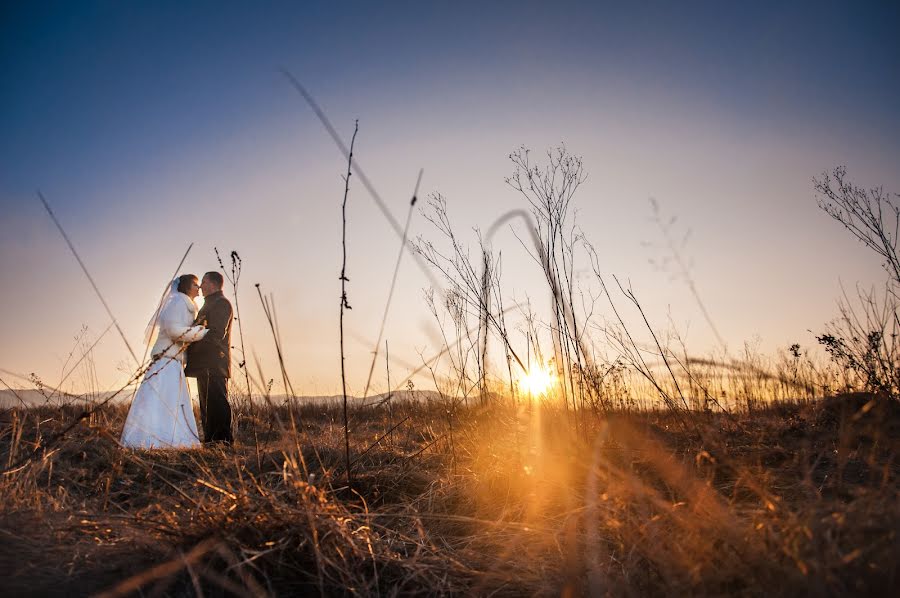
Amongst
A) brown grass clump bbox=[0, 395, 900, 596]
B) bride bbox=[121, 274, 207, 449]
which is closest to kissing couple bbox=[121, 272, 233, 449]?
bride bbox=[121, 274, 207, 449]

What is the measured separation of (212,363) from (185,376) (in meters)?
0.33

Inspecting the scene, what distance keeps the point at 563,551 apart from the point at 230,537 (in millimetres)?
925

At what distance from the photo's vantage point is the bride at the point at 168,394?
198 inches

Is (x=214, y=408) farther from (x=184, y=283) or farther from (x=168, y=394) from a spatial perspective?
(x=184, y=283)

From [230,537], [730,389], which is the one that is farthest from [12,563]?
[730,389]

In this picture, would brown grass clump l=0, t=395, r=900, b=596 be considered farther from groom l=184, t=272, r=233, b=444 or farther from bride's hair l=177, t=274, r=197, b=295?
bride's hair l=177, t=274, r=197, b=295

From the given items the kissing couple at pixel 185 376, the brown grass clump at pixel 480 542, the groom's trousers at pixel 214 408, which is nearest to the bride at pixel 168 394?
the kissing couple at pixel 185 376

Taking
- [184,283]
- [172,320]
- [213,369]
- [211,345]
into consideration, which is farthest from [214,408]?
[184,283]

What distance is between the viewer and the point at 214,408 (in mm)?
5363

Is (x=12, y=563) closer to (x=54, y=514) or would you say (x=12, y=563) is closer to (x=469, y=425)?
(x=54, y=514)

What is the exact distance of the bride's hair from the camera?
18.2ft

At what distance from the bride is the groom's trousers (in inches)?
5.2

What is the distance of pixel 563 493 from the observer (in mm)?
2004

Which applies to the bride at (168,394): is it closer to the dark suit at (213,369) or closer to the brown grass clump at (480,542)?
the dark suit at (213,369)
